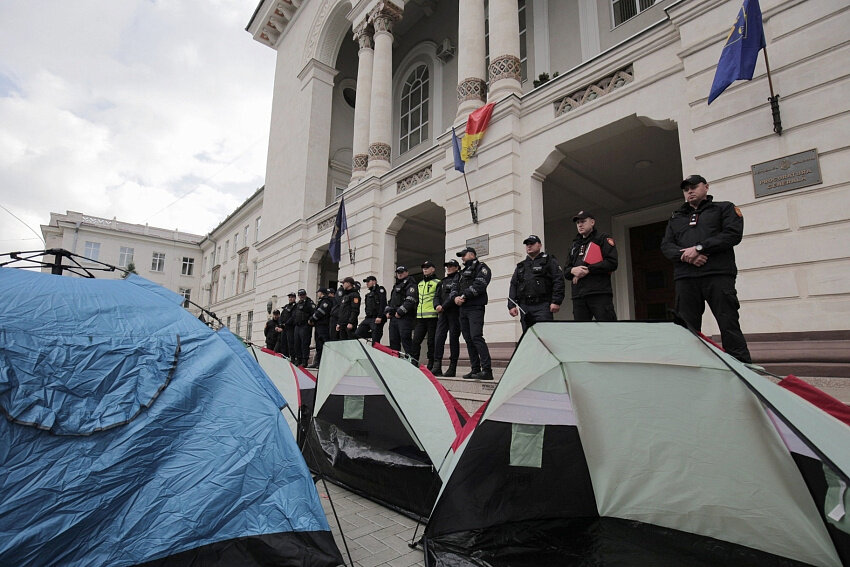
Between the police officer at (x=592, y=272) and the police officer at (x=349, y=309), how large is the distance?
17.3 feet

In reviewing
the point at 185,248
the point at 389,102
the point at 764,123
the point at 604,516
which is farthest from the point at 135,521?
the point at 185,248

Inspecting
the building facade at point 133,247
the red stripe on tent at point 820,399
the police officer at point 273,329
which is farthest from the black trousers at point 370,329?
the building facade at point 133,247

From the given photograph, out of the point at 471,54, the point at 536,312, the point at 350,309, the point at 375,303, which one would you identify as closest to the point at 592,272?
the point at 536,312

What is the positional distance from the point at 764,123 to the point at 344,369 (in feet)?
19.1

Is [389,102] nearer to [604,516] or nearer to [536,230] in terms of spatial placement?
[536,230]

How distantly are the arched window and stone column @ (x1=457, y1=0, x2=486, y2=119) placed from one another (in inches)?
204

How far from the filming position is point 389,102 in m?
13.3

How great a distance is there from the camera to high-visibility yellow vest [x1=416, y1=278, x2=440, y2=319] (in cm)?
731

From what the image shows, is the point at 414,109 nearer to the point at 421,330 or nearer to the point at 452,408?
the point at 421,330

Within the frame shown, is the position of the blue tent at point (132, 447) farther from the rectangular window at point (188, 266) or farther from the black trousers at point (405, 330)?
the rectangular window at point (188, 266)

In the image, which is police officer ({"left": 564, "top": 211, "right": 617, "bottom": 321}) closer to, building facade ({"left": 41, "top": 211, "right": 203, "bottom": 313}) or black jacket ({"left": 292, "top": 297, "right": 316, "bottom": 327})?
black jacket ({"left": 292, "top": 297, "right": 316, "bottom": 327})

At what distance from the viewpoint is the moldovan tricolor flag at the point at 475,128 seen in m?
8.84

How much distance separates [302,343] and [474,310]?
6897 millimetres

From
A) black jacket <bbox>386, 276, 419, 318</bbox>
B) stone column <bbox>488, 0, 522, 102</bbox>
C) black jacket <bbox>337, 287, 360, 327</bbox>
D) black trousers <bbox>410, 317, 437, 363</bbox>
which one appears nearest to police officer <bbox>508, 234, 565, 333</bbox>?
black trousers <bbox>410, 317, 437, 363</bbox>
